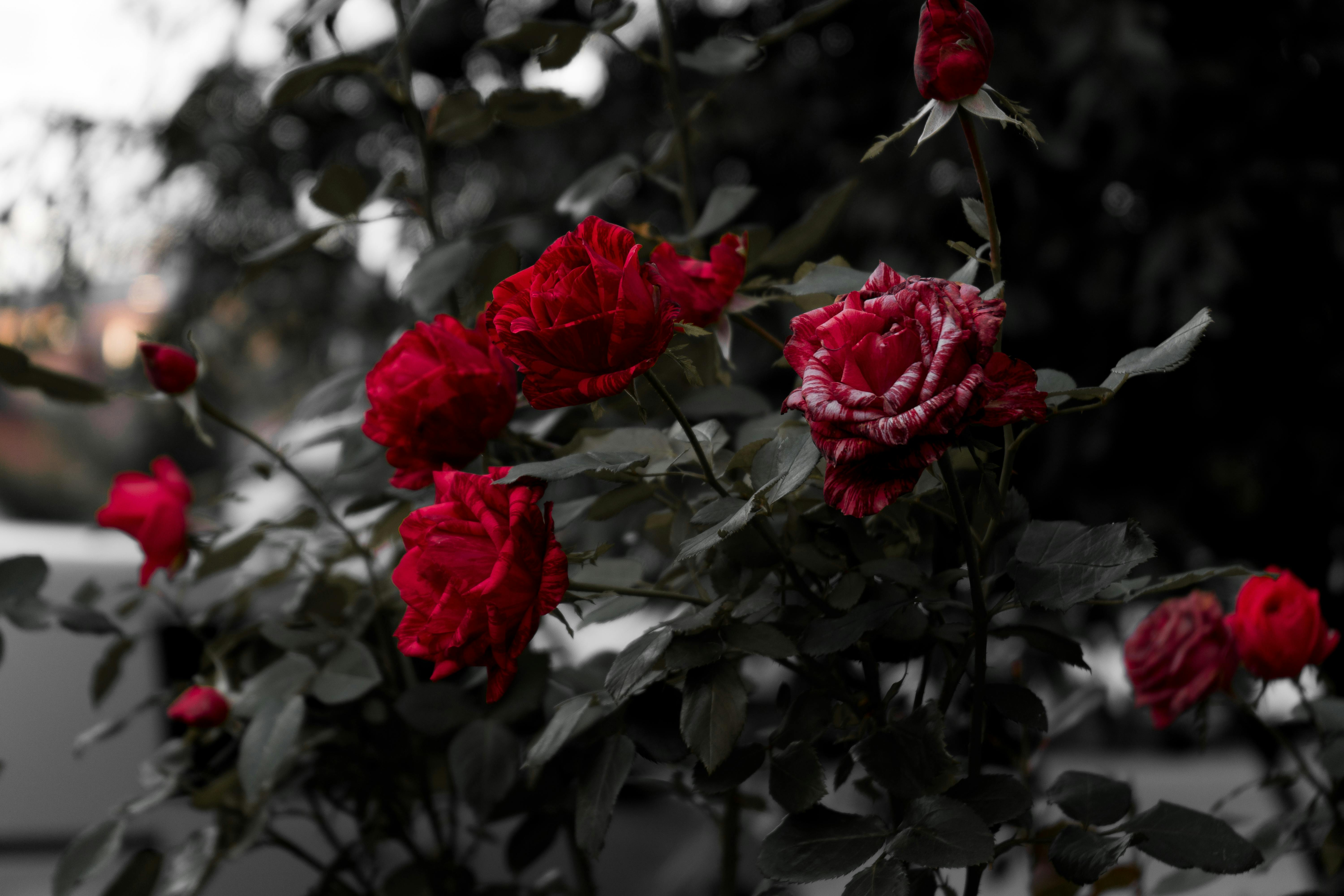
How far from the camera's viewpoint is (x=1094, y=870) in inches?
13.7

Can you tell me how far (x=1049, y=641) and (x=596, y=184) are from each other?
0.34 m

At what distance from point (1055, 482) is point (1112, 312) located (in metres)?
0.23

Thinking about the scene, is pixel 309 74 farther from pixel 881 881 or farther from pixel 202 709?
pixel 881 881

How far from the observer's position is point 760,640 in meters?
0.35

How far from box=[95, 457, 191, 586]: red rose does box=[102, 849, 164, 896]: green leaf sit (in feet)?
0.55

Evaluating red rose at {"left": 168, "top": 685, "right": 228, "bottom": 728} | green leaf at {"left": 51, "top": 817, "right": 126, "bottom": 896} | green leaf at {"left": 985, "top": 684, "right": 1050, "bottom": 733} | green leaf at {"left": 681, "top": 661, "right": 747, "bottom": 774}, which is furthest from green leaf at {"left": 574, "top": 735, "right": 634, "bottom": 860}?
green leaf at {"left": 51, "top": 817, "right": 126, "bottom": 896}

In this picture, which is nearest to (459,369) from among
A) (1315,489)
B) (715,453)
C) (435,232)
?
(715,453)

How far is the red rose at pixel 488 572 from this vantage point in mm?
316

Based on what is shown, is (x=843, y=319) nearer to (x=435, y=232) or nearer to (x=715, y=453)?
(x=715, y=453)

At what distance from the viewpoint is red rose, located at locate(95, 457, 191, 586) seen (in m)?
0.56

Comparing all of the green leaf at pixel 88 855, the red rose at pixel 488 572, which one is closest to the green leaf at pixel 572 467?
the red rose at pixel 488 572

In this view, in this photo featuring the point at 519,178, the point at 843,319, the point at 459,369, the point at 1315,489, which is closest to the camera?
the point at 843,319

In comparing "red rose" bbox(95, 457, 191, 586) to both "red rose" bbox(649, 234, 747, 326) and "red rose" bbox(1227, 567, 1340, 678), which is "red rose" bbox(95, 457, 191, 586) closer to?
"red rose" bbox(649, 234, 747, 326)

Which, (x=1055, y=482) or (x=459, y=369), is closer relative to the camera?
(x=459, y=369)
